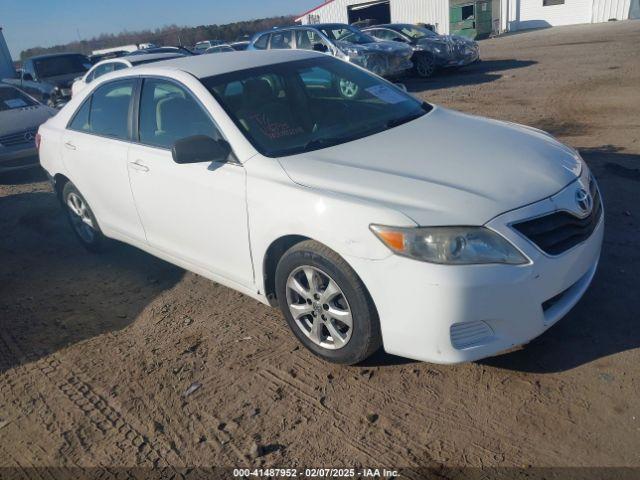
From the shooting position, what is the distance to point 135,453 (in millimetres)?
2678

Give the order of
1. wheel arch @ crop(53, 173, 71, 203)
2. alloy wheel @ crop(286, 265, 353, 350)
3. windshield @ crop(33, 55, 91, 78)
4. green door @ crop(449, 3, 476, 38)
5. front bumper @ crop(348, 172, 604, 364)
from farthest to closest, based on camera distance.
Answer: green door @ crop(449, 3, 476, 38), windshield @ crop(33, 55, 91, 78), wheel arch @ crop(53, 173, 71, 203), alloy wheel @ crop(286, 265, 353, 350), front bumper @ crop(348, 172, 604, 364)

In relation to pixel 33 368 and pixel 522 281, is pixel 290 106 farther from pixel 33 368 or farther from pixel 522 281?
pixel 33 368

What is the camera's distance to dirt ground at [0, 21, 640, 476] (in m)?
2.53

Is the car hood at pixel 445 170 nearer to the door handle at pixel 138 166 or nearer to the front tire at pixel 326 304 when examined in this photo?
the front tire at pixel 326 304

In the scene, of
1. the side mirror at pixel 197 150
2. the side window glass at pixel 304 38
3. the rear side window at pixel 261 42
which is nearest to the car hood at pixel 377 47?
the side window glass at pixel 304 38

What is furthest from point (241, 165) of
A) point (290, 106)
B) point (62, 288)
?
point (62, 288)

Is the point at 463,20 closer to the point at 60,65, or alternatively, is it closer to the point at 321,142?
the point at 60,65

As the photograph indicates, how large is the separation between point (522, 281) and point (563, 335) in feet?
2.79

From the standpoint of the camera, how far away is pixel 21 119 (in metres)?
8.86

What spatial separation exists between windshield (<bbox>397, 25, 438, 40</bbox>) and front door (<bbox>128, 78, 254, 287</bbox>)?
13.6m

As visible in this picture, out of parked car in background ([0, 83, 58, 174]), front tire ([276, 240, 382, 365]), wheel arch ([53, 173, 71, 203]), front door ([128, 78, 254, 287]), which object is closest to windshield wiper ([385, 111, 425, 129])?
front door ([128, 78, 254, 287])

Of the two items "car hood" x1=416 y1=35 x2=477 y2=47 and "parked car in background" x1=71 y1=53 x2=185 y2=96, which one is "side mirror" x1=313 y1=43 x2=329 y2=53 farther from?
"parked car in background" x1=71 y1=53 x2=185 y2=96

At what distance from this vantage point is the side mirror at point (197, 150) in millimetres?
3178

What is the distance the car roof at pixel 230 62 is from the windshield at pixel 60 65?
1341cm
